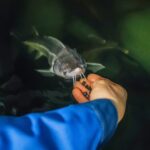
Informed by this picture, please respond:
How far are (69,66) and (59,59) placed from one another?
0.07 feet

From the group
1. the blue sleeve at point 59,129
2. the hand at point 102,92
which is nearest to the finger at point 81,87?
the hand at point 102,92

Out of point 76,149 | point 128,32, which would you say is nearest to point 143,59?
point 128,32

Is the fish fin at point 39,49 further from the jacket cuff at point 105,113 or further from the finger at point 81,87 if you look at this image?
the jacket cuff at point 105,113

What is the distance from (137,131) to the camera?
73 centimetres

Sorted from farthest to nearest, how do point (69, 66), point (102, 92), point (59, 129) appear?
point (69, 66)
point (102, 92)
point (59, 129)

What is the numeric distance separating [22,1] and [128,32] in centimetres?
18

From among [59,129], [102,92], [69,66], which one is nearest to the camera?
[59,129]

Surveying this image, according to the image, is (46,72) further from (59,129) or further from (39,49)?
(59,129)

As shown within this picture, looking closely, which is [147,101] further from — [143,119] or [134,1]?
[134,1]

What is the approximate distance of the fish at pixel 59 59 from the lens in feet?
2.43

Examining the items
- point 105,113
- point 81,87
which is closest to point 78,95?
point 81,87

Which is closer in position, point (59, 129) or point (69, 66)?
point (59, 129)

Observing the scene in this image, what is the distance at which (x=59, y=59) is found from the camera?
0.75m

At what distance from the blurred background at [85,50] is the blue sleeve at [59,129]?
0.50ft
